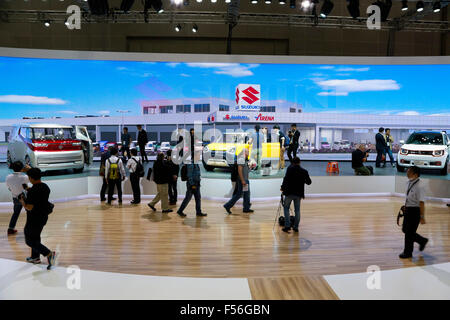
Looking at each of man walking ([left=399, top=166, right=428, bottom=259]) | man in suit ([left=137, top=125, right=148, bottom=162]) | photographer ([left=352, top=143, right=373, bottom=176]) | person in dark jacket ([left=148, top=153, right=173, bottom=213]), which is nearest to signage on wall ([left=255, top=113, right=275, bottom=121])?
photographer ([left=352, top=143, right=373, bottom=176])

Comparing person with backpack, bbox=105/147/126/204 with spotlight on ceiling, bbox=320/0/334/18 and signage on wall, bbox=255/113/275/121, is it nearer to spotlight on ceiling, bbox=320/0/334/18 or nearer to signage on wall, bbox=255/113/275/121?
signage on wall, bbox=255/113/275/121

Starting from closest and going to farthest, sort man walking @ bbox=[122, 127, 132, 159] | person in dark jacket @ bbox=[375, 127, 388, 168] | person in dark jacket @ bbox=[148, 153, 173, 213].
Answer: person in dark jacket @ bbox=[148, 153, 173, 213] → man walking @ bbox=[122, 127, 132, 159] → person in dark jacket @ bbox=[375, 127, 388, 168]

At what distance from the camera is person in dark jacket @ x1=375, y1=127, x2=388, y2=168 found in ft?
37.4

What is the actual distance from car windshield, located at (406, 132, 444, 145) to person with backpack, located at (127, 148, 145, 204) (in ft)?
26.3

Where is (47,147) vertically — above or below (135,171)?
above

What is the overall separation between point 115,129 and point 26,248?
6.12 meters

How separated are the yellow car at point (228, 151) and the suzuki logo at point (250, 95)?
1452 millimetres

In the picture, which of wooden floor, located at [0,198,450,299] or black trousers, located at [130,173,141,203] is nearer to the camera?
wooden floor, located at [0,198,450,299]

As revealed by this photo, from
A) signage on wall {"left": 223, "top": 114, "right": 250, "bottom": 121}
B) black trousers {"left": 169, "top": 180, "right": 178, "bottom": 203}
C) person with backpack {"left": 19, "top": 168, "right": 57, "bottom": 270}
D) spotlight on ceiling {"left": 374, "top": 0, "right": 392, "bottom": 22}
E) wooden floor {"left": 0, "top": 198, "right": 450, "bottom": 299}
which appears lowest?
wooden floor {"left": 0, "top": 198, "right": 450, "bottom": 299}

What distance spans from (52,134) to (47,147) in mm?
438

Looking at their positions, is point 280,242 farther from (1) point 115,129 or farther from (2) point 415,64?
(2) point 415,64

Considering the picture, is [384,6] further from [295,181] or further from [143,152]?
[143,152]

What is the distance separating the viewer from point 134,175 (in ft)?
29.6

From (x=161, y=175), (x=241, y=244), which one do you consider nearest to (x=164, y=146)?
(x=161, y=175)
